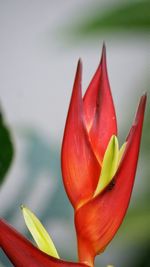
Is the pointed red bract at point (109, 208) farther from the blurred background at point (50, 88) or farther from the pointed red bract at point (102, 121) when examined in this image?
the blurred background at point (50, 88)

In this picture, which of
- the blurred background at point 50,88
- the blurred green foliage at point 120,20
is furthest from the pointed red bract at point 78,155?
the blurred background at point 50,88

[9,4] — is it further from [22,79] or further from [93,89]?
[93,89]

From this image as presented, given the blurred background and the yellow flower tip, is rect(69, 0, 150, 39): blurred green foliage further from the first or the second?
the yellow flower tip

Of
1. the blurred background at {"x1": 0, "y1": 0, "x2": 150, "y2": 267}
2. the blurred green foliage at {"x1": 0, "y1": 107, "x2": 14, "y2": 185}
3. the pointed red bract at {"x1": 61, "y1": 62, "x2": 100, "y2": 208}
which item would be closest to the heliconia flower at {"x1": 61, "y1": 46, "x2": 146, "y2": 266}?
the pointed red bract at {"x1": 61, "y1": 62, "x2": 100, "y2": 208}

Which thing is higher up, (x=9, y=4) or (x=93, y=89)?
(x=9, y=4)

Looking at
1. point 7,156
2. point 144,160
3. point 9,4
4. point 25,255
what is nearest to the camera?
point 25,255

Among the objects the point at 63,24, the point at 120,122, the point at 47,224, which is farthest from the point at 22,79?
the point at 47,224

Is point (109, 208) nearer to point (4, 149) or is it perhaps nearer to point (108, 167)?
point (108, 167)
